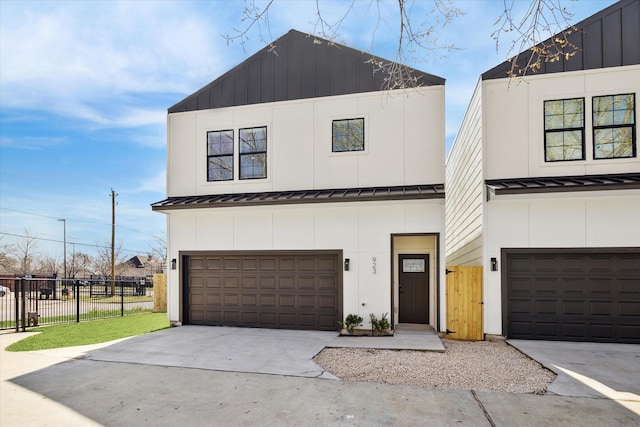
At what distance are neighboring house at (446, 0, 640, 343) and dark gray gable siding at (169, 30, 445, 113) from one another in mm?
2337

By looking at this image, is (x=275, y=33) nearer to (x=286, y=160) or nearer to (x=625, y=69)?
(x=286, y=160)

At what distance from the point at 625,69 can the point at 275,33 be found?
27.8ft

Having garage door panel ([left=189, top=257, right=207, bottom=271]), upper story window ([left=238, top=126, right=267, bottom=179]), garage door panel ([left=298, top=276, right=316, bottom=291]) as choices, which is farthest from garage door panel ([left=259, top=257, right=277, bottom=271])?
upper story window ([left=238, top=126, right=267, bottom=179])

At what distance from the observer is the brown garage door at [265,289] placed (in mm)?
10273

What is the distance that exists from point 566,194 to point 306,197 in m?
5.72

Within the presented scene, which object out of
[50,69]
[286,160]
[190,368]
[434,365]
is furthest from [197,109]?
[434,365]

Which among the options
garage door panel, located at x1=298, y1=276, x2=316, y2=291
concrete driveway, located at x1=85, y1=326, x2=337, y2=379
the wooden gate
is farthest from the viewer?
garage door panel, located at x1=298, y1=276, x2=316, y2=291

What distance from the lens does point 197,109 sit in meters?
11.8

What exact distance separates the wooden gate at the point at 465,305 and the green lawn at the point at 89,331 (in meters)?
7.66

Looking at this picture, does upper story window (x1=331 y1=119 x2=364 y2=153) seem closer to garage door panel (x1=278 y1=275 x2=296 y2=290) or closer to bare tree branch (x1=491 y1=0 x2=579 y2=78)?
garage door panel (x1=278 y1=275 x2=296 y2=290)

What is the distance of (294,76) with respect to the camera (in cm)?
1095

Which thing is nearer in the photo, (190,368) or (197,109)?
(190,368)

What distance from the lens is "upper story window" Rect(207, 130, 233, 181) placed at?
11406 mm

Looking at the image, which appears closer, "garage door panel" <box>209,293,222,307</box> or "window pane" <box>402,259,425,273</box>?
"window pane" <box>402,259,425,273</box>
